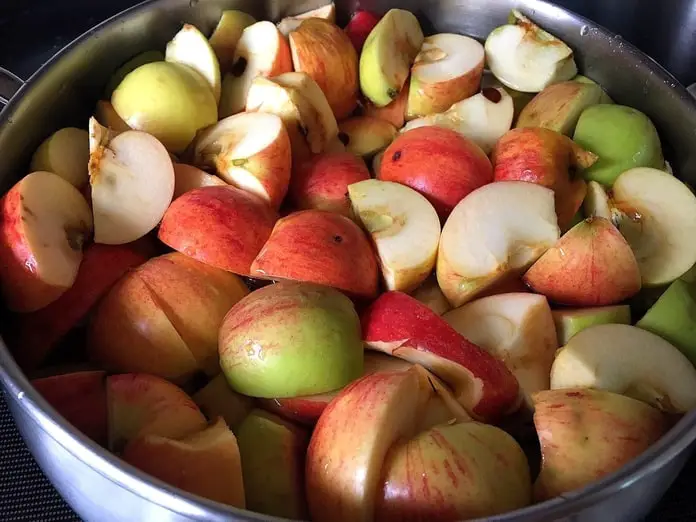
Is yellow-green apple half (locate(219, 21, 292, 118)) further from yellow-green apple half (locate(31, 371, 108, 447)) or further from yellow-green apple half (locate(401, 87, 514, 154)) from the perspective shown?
yellow-green apple half (locate(31, 371, 108, 447))

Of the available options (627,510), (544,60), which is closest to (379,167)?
(544,60)

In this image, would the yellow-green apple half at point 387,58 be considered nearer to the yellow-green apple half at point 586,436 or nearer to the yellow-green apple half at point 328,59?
the yellow-green apple half at point 328,59

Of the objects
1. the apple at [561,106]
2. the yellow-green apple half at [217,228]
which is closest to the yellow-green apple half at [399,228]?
the yellow-green apple half at [217,228]

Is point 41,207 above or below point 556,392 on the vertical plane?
above

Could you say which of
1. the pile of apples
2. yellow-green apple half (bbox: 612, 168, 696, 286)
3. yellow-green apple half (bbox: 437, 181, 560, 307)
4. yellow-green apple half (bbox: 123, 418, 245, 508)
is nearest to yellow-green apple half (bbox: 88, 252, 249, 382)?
the pile of apples

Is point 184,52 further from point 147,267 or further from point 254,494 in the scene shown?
point 254,494

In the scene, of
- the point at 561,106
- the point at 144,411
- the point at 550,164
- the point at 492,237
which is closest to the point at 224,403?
the point at 144,411

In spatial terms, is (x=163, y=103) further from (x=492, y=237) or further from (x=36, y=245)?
(x=492, y=237)
